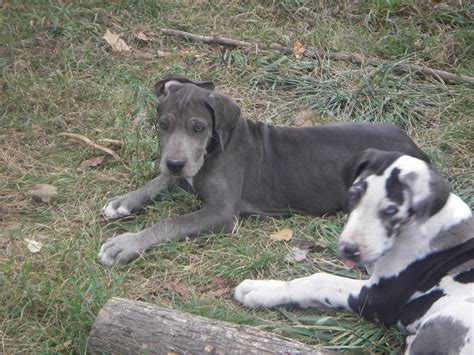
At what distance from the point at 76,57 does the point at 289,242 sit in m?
3.74

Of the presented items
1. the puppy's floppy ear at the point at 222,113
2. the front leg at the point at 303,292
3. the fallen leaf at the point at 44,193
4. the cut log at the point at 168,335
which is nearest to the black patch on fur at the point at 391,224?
the front leg at the point at 303,292

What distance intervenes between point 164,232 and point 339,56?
3726mm

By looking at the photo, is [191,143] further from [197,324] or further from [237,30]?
[237,30]

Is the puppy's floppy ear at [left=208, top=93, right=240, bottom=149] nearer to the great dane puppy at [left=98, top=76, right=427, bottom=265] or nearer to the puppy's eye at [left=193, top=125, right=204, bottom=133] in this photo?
the great dane puppy at [left=98, top=76, right=427, bottom=265]

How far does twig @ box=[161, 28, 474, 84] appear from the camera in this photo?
8727 millimetres

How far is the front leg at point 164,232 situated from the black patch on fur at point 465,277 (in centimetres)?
210

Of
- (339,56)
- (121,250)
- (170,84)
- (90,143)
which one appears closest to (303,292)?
(121,250)

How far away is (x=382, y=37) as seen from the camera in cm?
941

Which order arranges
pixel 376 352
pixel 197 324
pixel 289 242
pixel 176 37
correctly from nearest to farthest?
1. pixel 197 324
2. pixel 376 352
3. pixel 289 242
4. pixel 176 37

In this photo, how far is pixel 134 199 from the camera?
6.57 meters

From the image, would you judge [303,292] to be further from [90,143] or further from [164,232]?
[90,143]

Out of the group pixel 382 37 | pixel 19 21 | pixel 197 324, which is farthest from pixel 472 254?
pixel 19 21

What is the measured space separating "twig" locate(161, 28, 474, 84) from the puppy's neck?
13.4ft

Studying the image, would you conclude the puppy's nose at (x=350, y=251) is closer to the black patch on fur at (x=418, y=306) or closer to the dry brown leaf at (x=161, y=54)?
the black patch on fur at (x=418, y=306)
